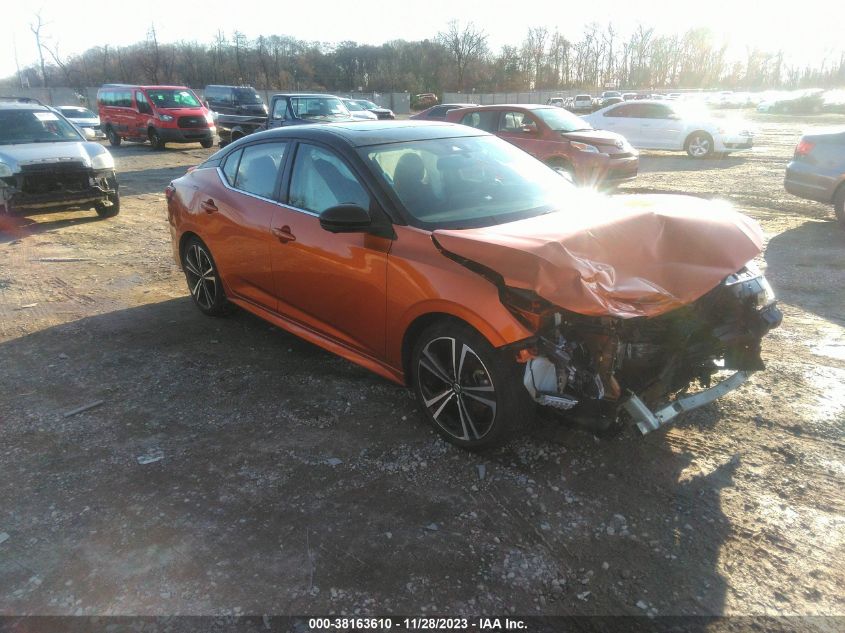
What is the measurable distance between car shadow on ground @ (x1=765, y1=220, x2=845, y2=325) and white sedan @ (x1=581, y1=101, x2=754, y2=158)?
913cm

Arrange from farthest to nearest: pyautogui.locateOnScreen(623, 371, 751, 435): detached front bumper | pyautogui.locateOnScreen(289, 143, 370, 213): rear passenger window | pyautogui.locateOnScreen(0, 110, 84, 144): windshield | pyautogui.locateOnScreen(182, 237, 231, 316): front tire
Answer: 1. pyautogui.locateOnScreen(0, 110, 84, 144): windshield
2. pyautogui.locateOnScreen(182, 237, 231, 316): front tire
3. pyautogui.locateOnScreen(289, 143, 370, 213): rear passenger window
4. pyautogui.locateOnScreen(623, 371, 751, 435): detached front bumper

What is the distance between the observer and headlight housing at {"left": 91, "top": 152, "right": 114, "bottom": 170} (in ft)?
31.4

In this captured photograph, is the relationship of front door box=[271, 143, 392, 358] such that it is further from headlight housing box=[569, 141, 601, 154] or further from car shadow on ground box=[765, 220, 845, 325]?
headlight housing box=[569, 141, 601, 154]

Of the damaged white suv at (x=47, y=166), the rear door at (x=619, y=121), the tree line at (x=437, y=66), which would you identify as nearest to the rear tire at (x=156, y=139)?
the damaged white suv at (x=47, y=166)

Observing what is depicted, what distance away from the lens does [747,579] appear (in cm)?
251

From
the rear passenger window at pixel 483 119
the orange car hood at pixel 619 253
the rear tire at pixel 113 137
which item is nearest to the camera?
the orange car hood at pixel 619 253

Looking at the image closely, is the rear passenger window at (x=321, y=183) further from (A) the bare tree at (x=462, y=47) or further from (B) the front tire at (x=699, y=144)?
(A) the bare tree at (x=462, y=47)

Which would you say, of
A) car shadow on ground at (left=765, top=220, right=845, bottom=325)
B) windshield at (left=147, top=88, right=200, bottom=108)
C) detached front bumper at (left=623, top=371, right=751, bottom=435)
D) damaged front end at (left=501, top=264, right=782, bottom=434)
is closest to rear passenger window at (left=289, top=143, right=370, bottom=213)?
damaged front end at (left=501, top=264, right=782, bottom=434)

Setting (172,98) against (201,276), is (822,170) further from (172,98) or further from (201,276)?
(172,98)

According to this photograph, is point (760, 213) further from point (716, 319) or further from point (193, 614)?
point (193, 614)

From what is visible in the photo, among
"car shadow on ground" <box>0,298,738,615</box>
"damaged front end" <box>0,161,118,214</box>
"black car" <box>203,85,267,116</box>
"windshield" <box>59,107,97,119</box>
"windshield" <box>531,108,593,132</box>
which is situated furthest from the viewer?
"windshield" <box>59,107,97,119</box>

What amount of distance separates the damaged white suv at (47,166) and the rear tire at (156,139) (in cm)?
1113

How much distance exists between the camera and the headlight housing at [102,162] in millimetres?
9578

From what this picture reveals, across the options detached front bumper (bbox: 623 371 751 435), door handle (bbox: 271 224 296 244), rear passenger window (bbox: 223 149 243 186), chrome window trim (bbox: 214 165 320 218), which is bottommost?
detached front bumper (bbox: 623 371 751 435)
